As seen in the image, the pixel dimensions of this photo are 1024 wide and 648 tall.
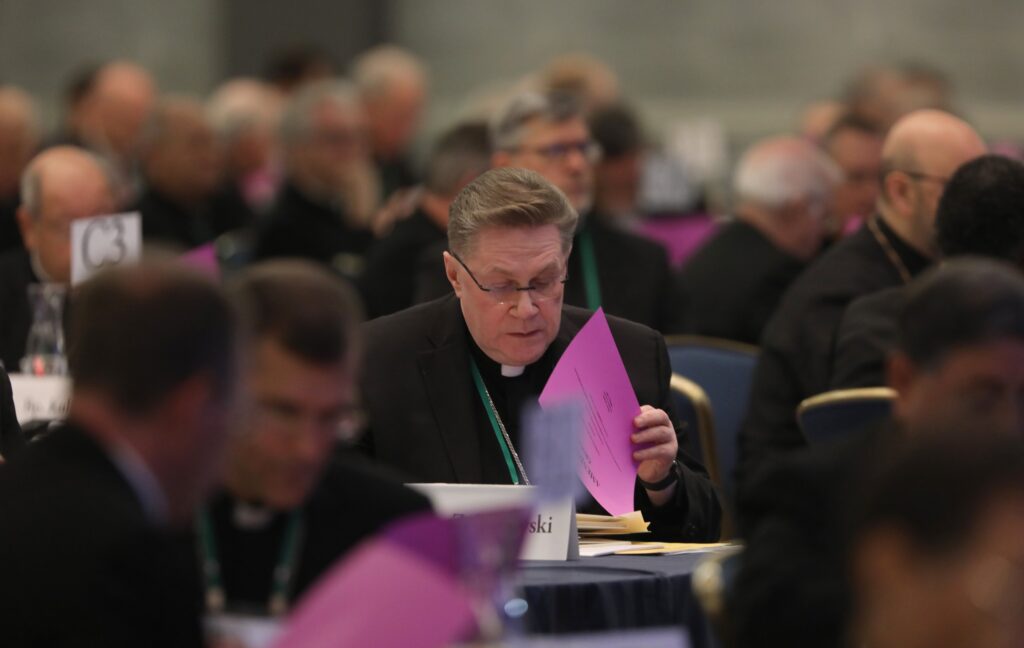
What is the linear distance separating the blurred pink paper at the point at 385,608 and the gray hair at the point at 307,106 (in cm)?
835

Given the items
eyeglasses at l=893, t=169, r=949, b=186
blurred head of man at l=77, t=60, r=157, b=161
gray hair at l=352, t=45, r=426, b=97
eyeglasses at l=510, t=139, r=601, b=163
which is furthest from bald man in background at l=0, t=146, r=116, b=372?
gray hair at l=352, t=45, r=426, b=97

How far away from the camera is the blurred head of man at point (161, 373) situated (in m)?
2.54

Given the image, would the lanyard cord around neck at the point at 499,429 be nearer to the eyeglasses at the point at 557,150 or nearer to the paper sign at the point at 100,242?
the paper sign at the point at 100,242

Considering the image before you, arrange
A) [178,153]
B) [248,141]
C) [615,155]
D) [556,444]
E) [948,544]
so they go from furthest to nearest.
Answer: [248,141], [178,153], [615,155], [556,444], [948,544]

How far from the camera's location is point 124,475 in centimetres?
255

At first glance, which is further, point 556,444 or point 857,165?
point 857,165

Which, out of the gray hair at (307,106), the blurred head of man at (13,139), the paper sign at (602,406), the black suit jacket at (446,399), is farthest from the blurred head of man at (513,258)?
the blurred head of man at (13,139)

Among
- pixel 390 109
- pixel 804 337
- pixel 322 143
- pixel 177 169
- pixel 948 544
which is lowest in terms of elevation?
pixel 390 109

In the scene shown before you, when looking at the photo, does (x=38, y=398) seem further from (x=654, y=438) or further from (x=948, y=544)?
(x=948, y=544)

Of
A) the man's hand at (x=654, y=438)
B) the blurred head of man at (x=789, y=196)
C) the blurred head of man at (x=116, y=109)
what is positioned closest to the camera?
the man's hand at (x=654, y=438)

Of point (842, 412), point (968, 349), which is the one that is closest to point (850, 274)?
point (842, 412)

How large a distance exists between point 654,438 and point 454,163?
378 cm

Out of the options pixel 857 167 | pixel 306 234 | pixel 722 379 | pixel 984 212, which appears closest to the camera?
pixel 984 212

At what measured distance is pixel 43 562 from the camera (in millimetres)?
2490
